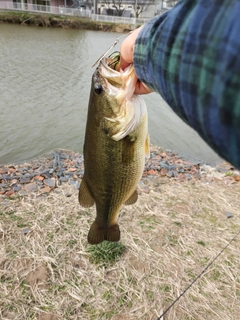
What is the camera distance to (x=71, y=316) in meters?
2.47

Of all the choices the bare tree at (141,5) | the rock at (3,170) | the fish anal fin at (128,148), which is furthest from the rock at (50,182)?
the bare tree at (141,5)

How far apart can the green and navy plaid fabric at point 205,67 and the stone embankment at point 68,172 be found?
344cm

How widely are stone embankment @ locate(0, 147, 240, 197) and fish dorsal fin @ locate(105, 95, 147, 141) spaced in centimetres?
269

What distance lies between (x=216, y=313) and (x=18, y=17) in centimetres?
2796

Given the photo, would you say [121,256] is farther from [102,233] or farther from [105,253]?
[102,233]

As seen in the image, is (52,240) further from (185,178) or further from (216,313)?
(185,178)

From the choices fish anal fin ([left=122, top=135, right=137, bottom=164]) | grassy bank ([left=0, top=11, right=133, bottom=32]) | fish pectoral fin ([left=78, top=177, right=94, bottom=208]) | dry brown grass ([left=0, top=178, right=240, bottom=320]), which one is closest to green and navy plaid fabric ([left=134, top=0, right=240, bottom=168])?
fish anal fin ([left=122, top=135, right=137, bottom=164])

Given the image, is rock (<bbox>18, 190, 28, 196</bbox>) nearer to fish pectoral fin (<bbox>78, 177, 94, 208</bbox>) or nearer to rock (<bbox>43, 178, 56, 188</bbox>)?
rock (<bbox>43, 178, 56, 188</bbox>)

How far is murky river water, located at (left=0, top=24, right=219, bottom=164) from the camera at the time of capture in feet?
21.8

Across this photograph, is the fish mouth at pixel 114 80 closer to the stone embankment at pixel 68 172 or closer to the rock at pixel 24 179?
the stone embankment at pixel 68 172

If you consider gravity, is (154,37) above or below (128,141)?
above

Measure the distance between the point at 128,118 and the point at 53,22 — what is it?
28715 mm

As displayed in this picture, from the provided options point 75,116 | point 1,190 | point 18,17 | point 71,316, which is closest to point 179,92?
point 71,316

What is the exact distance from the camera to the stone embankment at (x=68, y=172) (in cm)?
429
